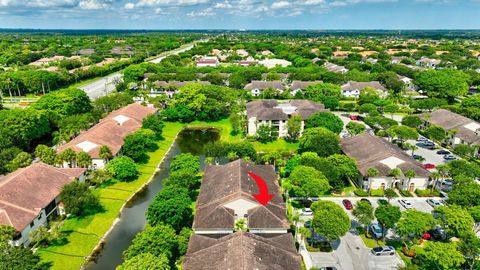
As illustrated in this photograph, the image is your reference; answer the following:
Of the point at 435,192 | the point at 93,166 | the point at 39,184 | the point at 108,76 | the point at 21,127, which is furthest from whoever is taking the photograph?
the point at 108,76

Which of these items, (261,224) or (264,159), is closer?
(261,224)

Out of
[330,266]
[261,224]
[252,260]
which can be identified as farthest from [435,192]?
[252,260]

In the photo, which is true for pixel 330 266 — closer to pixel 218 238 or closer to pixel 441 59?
pixel 218 238

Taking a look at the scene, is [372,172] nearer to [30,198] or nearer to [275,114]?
[275,114]

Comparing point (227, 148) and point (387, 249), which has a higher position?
point (227, 148)

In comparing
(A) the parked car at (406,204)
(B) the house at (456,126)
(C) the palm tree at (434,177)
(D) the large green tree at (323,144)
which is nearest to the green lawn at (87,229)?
(D) the large green tree at (323,144)

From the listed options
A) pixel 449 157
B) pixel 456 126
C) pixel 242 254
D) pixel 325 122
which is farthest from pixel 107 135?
pixel 456 126

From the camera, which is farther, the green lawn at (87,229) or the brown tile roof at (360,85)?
the brown tile roof at (360,85)

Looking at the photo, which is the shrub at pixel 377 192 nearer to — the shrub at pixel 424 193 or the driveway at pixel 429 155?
the shrub at pixel 424 193
